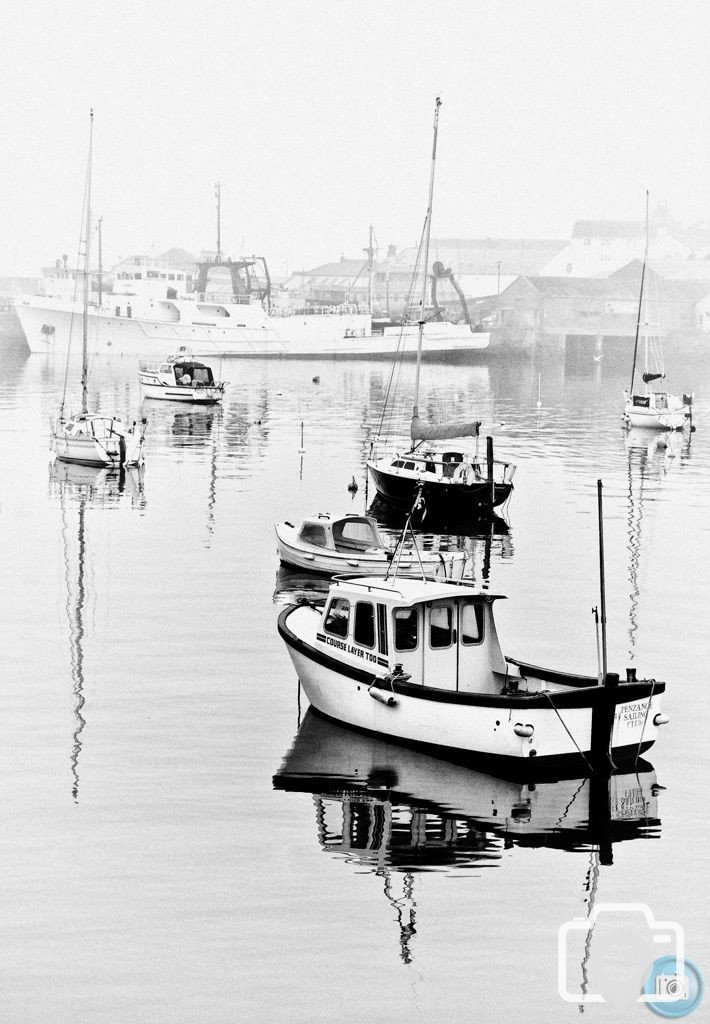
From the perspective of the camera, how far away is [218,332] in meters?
158

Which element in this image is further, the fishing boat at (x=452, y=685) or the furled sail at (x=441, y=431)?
the furled sail at (x=441, y=431)

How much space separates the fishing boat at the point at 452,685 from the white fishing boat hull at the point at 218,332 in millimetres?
131613

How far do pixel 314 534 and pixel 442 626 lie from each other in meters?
16.2

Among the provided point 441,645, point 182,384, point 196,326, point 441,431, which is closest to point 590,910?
point 441,645

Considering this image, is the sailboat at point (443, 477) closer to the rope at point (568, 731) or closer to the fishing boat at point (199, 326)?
the rope at point (568, 731)

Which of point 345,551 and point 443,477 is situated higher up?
point 443,477

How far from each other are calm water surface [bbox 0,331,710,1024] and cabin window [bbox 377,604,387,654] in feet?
5.79

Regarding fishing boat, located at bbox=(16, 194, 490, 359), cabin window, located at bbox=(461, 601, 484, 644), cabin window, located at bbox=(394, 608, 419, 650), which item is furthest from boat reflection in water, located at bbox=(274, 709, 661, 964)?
fishing boat, located at bbox=(16, 194, 490, 359)

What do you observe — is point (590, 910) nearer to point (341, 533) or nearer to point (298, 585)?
point (298, 585)

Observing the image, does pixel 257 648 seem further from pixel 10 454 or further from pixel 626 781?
pixel 10 454

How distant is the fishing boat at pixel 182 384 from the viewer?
10194 cm

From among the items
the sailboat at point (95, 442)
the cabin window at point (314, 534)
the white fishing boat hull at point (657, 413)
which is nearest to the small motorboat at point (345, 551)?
the cabin window at point (314, 534)

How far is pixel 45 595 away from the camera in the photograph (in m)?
37.9

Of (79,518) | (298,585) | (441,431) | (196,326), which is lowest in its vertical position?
(79,518)
